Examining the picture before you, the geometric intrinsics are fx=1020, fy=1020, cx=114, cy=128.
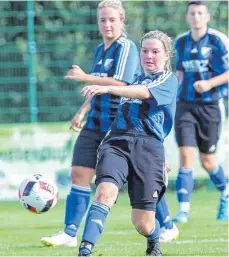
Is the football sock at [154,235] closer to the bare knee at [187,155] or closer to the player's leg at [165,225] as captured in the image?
the player's leg at [165,225]

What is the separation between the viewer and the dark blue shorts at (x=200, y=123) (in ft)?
34.7

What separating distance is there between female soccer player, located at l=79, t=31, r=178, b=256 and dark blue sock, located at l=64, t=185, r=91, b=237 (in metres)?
1.32

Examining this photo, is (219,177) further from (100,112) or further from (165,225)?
(100,112)

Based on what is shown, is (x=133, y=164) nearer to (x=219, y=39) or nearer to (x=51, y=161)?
(x=219, y=39)

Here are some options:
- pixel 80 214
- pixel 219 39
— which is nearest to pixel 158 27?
pixel 219 39

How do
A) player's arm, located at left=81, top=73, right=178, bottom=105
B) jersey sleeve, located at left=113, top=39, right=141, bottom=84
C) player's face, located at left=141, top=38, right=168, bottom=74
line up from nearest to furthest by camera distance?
player's arm, located at left=81, top=73, right=178, bottom=105
player's face, located at left=141, top=38, right=168, bottom=74
jersey sleeve, located at left=113, top=39, right=141, bottom=84

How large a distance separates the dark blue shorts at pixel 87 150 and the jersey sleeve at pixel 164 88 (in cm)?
151

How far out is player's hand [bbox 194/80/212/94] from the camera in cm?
1010

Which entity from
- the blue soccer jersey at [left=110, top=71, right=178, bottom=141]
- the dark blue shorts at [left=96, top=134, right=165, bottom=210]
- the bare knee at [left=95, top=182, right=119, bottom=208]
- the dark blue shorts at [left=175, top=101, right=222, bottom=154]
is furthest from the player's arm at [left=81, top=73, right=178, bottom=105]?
the dark blue shorts at [left=175, top=101, right=222, bottom=154]

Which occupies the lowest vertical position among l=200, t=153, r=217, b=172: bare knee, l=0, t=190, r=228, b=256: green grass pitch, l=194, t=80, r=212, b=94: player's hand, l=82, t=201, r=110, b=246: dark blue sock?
l=0, t=190, r=228, b=256: green grass pitch

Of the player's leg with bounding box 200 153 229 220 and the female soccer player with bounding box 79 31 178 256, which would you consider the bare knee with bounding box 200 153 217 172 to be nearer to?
the player's leg with bounding box 200 153 229 220

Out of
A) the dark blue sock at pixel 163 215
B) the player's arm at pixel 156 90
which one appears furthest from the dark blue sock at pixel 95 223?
the dark blue sock at pixel 163 215

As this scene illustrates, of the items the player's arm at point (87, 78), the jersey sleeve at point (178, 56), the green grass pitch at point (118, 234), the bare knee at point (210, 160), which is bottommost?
the green grass pitch at point (118, 234)

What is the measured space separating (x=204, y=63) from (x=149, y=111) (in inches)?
141
